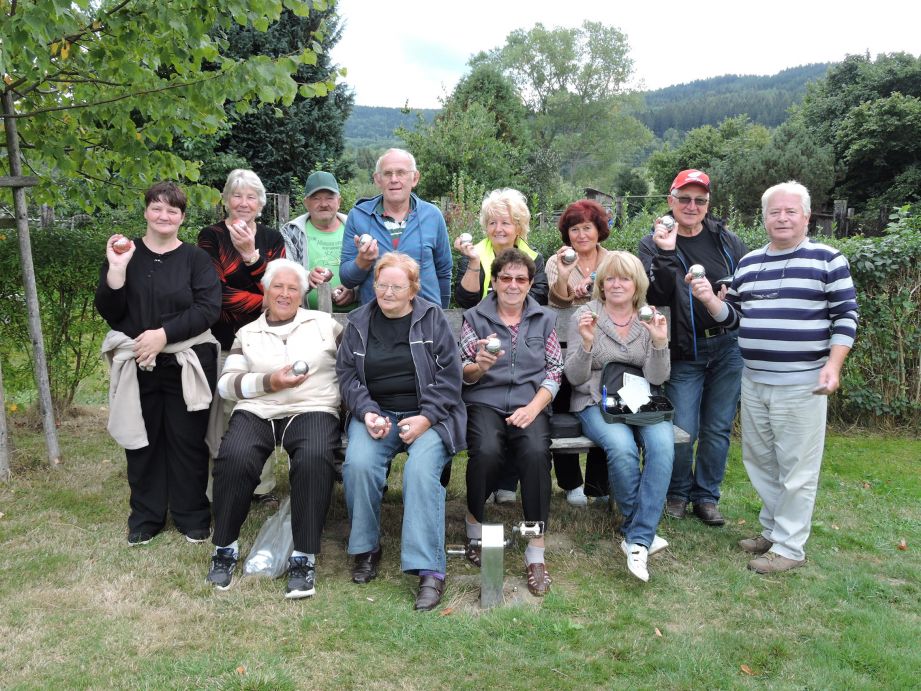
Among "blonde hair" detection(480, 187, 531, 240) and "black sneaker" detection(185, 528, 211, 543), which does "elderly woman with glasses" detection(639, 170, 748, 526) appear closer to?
"blonde hair" detection(480, 187, 531, 240)

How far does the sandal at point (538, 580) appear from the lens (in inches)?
145

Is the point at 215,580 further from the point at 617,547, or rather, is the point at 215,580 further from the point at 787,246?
the point at 787,246

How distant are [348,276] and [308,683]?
2339 millimetres

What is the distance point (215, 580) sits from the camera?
146 inches

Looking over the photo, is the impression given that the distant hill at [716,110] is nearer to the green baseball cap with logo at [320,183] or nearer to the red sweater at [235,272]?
the green baseball cap with logo at [320,183]

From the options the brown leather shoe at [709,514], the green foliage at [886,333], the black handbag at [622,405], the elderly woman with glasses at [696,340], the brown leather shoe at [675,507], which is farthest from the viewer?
the green foliage at [886,333]

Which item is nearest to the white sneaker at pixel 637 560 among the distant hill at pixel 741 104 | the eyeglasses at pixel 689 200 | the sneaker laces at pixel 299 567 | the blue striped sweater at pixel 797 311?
the blue striped sweater at pixel 797 311

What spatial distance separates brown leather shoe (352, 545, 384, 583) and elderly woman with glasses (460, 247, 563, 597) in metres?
0.55

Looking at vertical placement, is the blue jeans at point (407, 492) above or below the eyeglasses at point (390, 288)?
below

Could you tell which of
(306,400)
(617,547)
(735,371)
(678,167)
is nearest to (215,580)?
(306,400)

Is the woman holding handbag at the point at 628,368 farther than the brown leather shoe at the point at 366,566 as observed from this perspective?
Yes

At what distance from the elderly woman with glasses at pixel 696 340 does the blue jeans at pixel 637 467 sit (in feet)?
1.87

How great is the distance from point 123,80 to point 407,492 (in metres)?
3.96

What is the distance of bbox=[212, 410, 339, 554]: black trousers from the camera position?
3.75m
